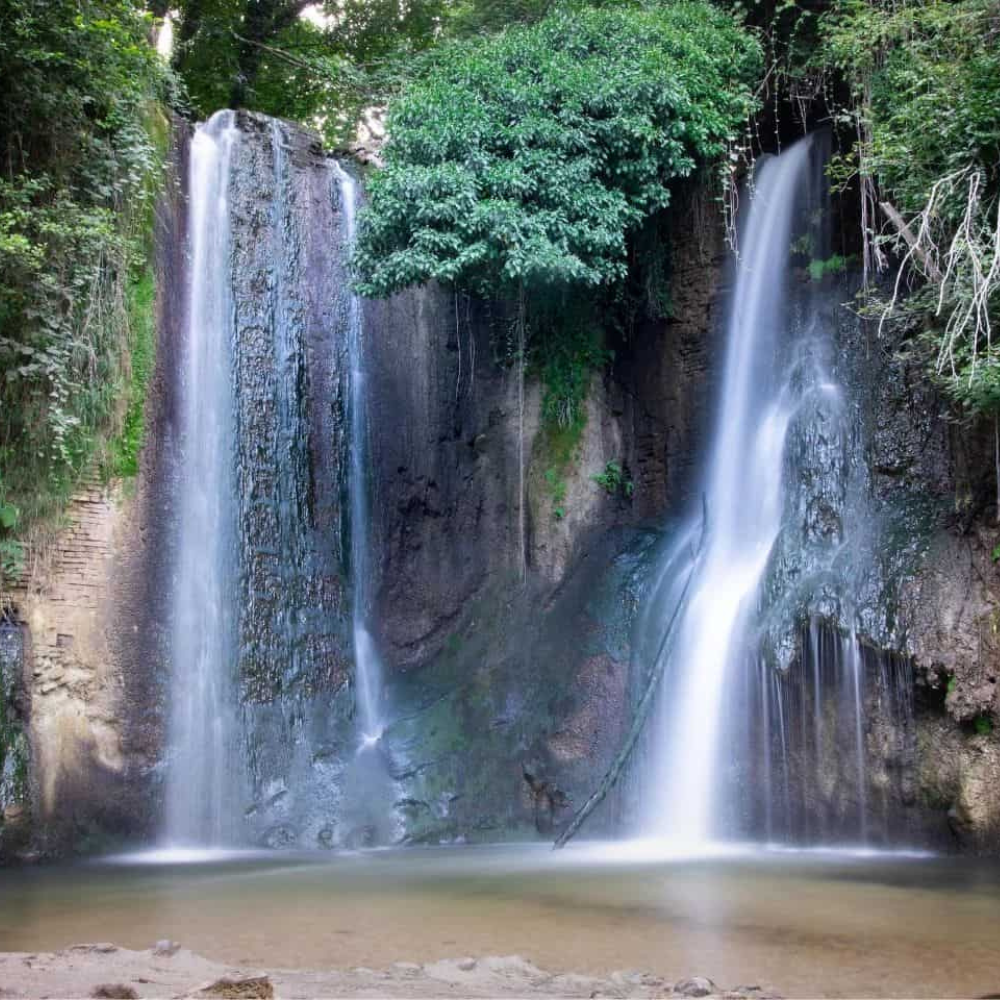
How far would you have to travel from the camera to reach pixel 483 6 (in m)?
15.7

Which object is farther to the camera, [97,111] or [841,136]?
[841,136]

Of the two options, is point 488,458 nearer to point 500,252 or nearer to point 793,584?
point 500,252

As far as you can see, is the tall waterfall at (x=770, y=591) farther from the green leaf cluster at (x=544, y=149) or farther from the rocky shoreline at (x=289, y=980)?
the rocky shoreline at (x=289, y=980)

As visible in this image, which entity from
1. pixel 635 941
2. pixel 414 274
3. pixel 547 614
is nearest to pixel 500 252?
pixel 414 274

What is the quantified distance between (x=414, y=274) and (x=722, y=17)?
5021 millimetres

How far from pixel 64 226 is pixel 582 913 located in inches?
301

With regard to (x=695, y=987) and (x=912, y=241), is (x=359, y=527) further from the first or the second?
(x=695, y=987)

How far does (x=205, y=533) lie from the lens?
11.9 metres

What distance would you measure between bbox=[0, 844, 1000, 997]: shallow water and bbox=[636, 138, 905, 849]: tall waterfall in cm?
73

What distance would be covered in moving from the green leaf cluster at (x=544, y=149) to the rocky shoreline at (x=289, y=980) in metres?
7.81

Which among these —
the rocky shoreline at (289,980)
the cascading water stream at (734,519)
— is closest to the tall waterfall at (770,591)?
the cascading water stream at (734,519)

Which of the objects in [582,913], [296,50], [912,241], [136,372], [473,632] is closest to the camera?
[582,913]

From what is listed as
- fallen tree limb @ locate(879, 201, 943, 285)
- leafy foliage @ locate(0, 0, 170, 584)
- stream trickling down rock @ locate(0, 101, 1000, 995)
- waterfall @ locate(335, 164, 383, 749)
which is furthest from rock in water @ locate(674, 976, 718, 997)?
leafy foliage @ locate(0, 0, 170, 584)

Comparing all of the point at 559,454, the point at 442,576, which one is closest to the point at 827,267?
the point at 559,454
